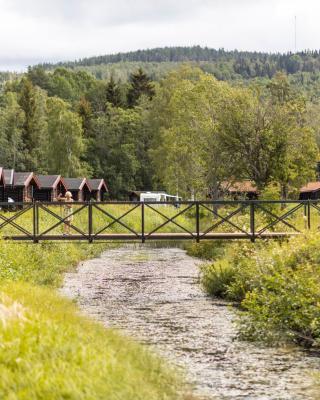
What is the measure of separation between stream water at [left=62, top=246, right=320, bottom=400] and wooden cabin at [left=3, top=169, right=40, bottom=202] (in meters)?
26.3

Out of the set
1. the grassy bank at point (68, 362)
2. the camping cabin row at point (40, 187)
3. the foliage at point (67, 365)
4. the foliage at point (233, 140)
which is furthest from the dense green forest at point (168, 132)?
the foliage at point (67, 365)

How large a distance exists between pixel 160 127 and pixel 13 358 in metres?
67.8

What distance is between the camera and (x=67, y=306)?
54.5 ft

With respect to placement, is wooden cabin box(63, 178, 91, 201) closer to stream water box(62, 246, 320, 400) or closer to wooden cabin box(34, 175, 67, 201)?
wooden cabin box(34, 175, 67, 201)

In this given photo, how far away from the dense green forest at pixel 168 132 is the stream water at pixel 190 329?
42.8ft

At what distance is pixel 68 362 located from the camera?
9.71m

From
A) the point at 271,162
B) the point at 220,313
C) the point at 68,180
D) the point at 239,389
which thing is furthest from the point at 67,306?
the point at 68,180

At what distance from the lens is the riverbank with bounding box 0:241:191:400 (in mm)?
8805

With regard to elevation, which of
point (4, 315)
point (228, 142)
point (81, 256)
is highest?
point (228, 142)

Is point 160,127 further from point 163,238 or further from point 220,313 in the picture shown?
point 220,313

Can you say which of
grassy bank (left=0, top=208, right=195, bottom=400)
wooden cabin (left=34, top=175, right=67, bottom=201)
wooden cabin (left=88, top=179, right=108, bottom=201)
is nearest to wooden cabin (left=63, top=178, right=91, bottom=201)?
wooden cabin (left=88, top=179, right=108, bottom=201)

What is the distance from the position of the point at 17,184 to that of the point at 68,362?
48044mm

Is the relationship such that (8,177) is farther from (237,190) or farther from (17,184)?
(237,190)

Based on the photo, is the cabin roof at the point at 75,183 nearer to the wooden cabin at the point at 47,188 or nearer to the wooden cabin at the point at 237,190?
the wooden cabin at the point at 47,188
